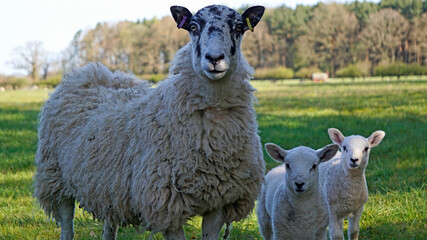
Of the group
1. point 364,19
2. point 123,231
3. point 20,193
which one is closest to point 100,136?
point 123,231

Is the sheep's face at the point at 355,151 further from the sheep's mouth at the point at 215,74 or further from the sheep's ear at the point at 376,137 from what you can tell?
the sheep's mouth at the point at 215,74

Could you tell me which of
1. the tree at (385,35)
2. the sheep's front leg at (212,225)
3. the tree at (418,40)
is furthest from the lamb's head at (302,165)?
the tree at (385,35)

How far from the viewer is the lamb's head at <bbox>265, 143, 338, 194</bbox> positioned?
3.51 metres

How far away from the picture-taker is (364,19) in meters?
39.2

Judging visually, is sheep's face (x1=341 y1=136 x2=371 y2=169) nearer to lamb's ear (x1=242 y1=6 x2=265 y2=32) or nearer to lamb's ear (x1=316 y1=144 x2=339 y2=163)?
lamb's ear (x1=316 y1=144 x2=339 y2=163)

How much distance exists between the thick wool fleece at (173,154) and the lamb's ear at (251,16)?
306 mm

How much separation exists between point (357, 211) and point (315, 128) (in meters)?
5.81

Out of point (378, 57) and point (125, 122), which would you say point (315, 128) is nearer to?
point (125, 122)

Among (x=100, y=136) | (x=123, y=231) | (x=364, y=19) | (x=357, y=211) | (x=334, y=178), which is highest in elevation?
(x=364, y=19)

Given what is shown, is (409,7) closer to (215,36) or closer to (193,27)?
(193,27)

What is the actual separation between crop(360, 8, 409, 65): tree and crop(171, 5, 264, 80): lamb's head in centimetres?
1952

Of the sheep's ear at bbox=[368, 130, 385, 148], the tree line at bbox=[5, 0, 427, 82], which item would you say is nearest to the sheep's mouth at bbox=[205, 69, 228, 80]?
the sheep's ear at bbox=[368, 130, 385, 148]

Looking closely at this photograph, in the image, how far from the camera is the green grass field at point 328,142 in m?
4.83

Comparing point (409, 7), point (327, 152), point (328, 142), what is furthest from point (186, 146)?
point (409, 7)
